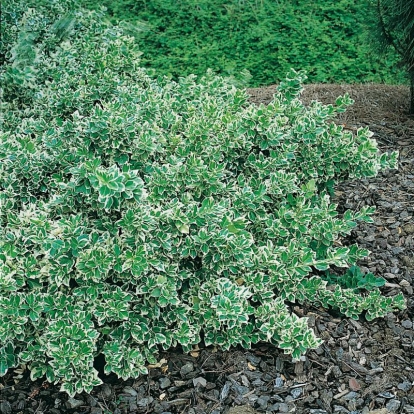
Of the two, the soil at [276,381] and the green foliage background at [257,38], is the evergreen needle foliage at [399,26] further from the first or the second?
the soil at [276,381]

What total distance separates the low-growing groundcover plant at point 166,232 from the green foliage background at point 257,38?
11.7 ft

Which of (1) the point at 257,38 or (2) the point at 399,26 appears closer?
(2) the point at 399,26

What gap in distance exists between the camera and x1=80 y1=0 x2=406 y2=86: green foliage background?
6973 millimetres

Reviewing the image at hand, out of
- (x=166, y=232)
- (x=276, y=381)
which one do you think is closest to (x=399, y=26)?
(x=166, y=232)

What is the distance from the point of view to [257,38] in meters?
7.47

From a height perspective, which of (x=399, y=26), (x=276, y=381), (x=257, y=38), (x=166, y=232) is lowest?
(x=276, y=381)

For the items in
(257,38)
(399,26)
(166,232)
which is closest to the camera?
(166,232)

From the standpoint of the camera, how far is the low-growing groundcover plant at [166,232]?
2574 mm

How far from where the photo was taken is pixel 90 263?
8.28ft

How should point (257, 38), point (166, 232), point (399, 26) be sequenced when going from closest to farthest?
point (166, 232)
point (399, 26)
point (257, 38)

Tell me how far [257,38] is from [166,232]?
5.24 m

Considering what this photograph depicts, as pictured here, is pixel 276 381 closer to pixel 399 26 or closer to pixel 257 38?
pixel 399 26

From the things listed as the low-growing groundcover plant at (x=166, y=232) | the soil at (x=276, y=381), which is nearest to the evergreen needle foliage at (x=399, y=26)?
the low-growing groundcover plant at (x=166, y=232)

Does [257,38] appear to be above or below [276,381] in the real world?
above
